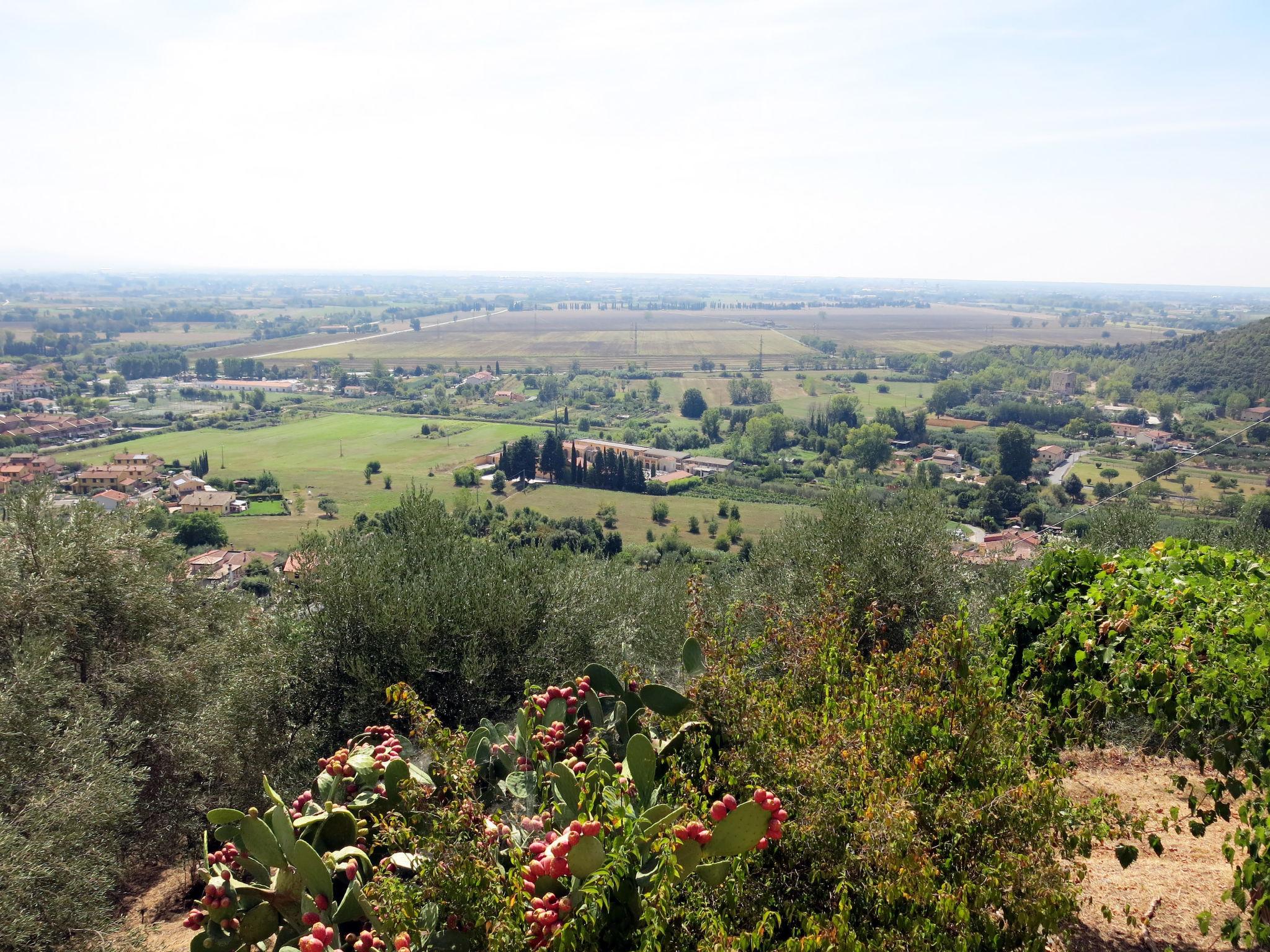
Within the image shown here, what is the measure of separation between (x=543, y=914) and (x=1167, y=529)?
90.1 ft

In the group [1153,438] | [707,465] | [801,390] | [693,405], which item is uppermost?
[801,390]

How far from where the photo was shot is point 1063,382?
3922 inches

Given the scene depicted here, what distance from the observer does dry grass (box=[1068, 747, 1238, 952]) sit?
5059 millimetres

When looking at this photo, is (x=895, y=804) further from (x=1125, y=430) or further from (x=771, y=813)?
(x=1125, y=430)

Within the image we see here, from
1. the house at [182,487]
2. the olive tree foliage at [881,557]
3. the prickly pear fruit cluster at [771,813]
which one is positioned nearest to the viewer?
the prickly pear fruit cluster at [771,813]

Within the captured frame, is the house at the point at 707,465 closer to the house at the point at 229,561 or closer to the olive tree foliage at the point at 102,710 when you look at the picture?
the house at the point at 229,561

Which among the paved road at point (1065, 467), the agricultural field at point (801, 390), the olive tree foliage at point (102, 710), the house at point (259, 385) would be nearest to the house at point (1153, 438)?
the paved road at point (1065, 467)

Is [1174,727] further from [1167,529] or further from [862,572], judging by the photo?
[1167,529]

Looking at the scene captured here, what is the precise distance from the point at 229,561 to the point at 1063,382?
97.8 m

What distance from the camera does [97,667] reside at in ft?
34.4

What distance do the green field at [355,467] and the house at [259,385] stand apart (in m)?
22.2

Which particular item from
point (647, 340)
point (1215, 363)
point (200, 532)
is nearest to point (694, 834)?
point (200, 532)

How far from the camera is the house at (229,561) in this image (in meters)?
30.7

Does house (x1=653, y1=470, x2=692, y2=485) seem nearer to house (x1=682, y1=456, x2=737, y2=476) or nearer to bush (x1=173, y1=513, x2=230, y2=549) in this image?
house (x1=682, y1=456, x2=737, y2=476)
